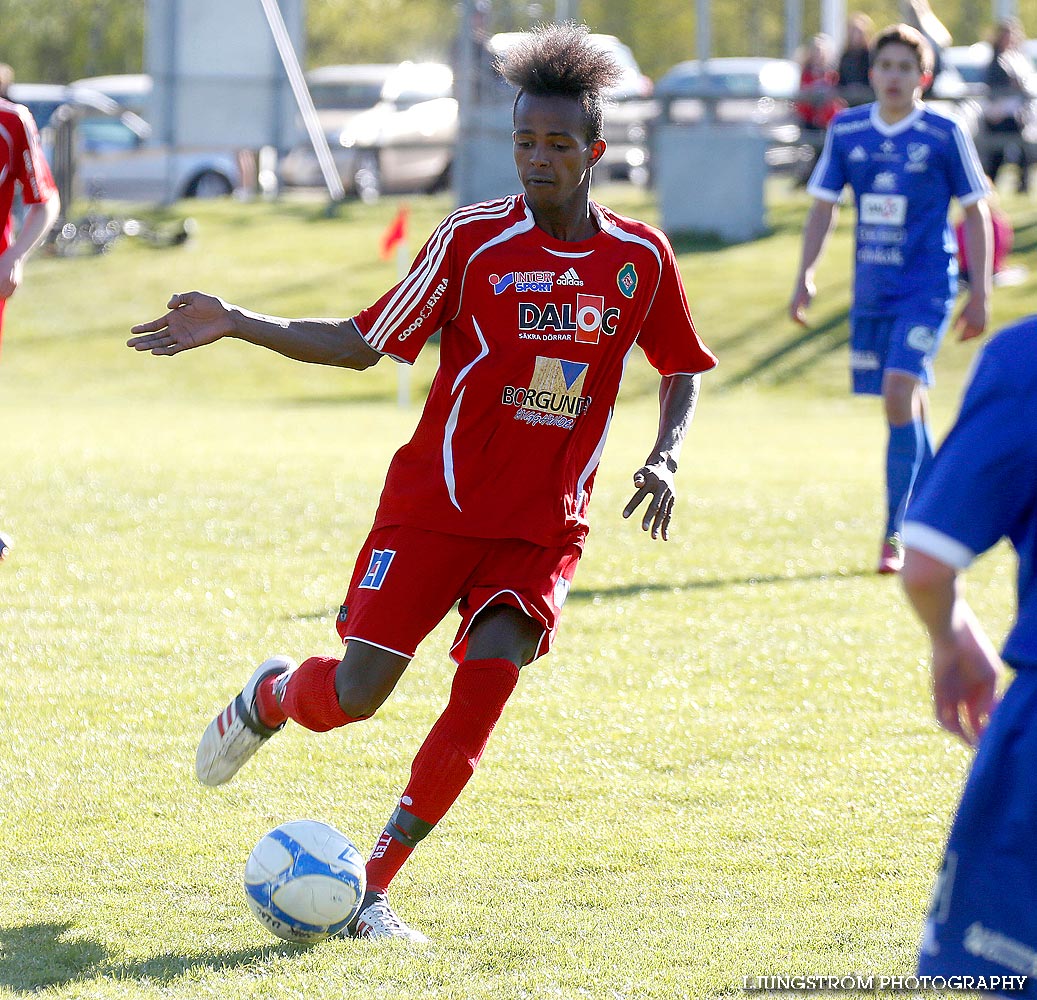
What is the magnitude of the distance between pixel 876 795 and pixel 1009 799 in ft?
8.62

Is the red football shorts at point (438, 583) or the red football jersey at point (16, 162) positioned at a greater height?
the red football jersey at point (16, 162)

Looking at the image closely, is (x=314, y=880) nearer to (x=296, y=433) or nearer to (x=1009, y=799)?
(x=1009, y=799)

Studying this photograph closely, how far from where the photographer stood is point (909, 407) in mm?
8070

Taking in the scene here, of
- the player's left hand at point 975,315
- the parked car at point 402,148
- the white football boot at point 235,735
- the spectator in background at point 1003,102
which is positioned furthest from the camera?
the parked car at point 402,148

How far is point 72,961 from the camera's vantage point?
3.65 metres

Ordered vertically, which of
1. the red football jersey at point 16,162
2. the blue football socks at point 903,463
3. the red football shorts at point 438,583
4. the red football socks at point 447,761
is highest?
the red football jersey at point 16,162

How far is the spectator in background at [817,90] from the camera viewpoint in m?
20.8

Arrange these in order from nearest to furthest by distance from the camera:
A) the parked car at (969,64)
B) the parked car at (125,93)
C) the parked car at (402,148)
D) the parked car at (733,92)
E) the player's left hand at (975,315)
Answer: the player's left hand at (975,315), the parked car at (733,92), the parked car at (402,148), the parked car at (969,64), the parked car at (125,93)

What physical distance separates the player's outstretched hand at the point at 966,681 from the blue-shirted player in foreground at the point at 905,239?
227 inches

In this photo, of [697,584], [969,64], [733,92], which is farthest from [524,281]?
[969,64]

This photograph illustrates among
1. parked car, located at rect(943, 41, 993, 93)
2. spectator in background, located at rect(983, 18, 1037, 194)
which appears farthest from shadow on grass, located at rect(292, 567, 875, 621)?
parked car, located at rect(943, 41, 993, 93)

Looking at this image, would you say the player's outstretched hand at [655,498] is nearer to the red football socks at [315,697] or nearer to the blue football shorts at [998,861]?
the red football socks at [315,697]

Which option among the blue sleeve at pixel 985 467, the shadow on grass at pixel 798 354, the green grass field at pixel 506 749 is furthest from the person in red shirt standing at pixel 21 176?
the shadow on grass at pixel 798 354

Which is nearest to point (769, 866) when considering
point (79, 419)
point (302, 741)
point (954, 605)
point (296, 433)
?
point (302, 741)
